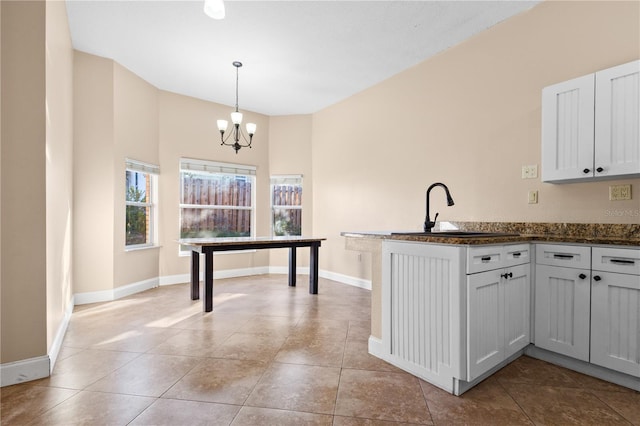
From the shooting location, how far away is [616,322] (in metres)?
1.90

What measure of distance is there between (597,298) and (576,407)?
682 mm

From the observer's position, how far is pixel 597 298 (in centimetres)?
197

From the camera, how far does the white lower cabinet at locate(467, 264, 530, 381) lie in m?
1.76

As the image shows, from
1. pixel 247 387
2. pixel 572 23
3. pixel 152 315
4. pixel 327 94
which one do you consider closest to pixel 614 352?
pixel 247 387

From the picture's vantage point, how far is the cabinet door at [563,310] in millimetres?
2027

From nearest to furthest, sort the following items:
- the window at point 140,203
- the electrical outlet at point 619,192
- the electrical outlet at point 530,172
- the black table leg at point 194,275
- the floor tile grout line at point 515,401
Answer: the floor tile grout line at point 515,401 < the electrical outlet at point 619,192 < the electrical outlet at point 530,172 < the black table leg at point 194,275 < the window at point 140,203

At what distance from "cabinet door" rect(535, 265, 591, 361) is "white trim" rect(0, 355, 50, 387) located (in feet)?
10.8

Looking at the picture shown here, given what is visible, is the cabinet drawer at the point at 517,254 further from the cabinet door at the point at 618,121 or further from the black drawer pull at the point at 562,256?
the cabinet door at the point at 618,121

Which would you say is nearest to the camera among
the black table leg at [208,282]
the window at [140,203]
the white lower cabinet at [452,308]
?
the white lower cabinet at [452,308]

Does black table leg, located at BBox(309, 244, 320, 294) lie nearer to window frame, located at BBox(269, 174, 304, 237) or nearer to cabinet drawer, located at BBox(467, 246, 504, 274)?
window frame, located at BBox(269, 174, 304, 237)

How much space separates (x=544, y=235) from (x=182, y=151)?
4.67m

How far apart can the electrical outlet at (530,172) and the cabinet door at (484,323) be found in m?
1.28

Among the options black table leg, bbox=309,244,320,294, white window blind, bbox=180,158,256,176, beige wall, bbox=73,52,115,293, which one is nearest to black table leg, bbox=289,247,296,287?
black table leg, bbox=309,244,320,294

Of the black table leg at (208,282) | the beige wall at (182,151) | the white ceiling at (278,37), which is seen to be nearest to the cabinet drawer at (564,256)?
the white ceiling at (278,37)
